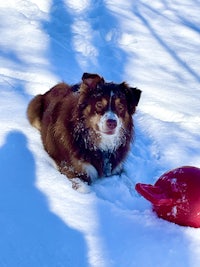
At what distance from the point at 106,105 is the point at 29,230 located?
1631mm

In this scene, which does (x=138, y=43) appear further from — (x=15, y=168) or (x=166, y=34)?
(x=15, y=168)

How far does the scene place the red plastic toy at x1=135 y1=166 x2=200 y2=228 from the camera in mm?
3385

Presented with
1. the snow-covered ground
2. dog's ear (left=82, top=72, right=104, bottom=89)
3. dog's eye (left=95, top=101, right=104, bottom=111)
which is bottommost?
the snow-covered ground

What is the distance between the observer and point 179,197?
347 centimetres

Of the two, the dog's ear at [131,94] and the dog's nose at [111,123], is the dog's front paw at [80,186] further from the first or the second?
the dog's ear at [131,94]

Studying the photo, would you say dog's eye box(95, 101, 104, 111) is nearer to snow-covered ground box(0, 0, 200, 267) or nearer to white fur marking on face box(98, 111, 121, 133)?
white fur marking on face box(98, 111, 121, 133)

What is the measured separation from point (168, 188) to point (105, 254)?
0.93 meters

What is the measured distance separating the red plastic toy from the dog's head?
0.84 meters

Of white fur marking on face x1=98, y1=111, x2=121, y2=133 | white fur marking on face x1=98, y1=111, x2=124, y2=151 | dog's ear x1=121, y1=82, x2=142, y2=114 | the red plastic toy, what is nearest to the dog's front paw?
white fur marking on face x1=98, y1=111, x2=124, y2=151

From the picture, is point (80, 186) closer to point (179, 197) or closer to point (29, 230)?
point (179, 197)

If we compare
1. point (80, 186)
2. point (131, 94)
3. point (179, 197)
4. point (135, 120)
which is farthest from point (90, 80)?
point (135, 120)

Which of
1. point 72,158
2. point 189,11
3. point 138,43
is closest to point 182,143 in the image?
point 72,158

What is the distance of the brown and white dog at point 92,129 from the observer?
4.28 metres

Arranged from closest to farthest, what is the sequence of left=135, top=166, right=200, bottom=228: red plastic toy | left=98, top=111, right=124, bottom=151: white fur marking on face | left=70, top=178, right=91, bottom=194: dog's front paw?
left=135, top=166, right=200, bottom=228: red plastic toy < left=70, top=178, right=91, bottom=194: dog's front paw < left=98, top=111, right=124, bottom=151: white fur marking on face
